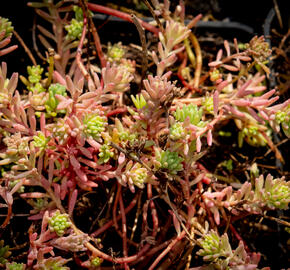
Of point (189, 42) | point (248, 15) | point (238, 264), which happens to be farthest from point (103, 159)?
point (248, 15)

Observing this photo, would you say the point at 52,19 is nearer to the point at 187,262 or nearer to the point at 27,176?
the point at 27,176

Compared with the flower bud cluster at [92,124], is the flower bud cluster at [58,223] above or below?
below

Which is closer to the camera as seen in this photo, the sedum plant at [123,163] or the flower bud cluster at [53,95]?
the sedum plant at [123,163]

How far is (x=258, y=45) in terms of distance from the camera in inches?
61.9

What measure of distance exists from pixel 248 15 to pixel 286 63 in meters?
0.46

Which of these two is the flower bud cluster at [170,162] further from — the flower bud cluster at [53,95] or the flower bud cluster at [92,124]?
the flower bud cluster at [53,95]

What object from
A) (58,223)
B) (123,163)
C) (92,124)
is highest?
(92,124)

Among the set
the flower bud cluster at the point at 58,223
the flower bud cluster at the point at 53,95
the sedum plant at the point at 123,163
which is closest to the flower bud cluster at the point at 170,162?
the sedum plant at the point at 123,163

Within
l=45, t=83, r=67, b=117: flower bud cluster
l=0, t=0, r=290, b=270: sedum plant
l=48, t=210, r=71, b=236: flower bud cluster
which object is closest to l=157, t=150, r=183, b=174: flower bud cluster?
l=0, t=0, r=290, b=270: sedum plant

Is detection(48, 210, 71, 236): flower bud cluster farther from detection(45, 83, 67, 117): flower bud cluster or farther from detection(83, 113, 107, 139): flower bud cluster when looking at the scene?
detection(45, 83, 67, 117): flower bud cluster

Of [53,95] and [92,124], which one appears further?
[53,95]

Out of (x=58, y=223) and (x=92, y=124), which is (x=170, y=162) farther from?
(x=58, y=223)

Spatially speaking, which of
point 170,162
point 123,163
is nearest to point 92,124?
point 123,163

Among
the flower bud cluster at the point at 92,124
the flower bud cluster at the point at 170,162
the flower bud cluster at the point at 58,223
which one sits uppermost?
the flower bud cluster at the point at 92,124
